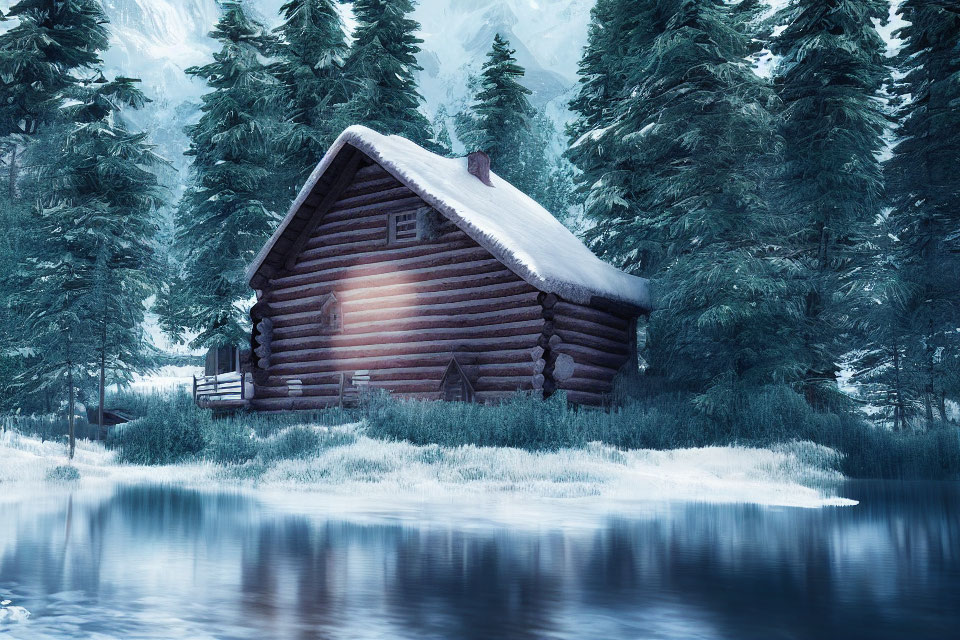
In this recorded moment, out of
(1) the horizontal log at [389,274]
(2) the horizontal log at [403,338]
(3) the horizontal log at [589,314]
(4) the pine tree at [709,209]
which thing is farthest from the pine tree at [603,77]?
(2) the horizontal log at [403,338]

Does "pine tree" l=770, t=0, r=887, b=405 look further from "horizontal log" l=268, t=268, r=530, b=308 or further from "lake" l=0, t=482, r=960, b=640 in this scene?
"lake" l=0, t=482, r=960, b=640

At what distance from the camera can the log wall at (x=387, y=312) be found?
76.5ft

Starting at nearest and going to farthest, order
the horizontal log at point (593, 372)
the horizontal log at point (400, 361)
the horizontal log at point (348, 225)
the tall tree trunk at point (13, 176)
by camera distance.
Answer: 1. the horizontal log at point (400, 361)
2. the horizontal log at point (593, 372)
3. the horizontal log at point (348, 225)
4. the tall tree trunk at point (13, 176)

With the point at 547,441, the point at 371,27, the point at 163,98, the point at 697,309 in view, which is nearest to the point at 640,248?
the point at 697,309

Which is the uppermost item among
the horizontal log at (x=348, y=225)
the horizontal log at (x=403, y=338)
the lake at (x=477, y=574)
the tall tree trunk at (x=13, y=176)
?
the tall tree trunk at (x=13, y=176)

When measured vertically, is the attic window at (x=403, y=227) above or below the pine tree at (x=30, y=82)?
below

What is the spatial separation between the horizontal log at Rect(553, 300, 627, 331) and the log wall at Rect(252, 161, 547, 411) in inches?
31.7

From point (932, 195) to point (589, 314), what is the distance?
9781 mm

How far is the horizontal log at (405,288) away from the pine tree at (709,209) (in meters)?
4.13

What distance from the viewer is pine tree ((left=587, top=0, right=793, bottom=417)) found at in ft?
72.9

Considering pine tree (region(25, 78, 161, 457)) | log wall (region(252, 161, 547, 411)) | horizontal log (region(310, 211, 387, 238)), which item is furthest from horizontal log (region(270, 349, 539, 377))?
pine tree (region(25, 78, 161, 457))

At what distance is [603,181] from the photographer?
3038 cm

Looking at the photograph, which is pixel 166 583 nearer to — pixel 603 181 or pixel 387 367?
pixel 387 367

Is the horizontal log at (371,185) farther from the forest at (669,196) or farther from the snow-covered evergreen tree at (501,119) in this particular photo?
the snow-covered evergreen tree at (501,119)
